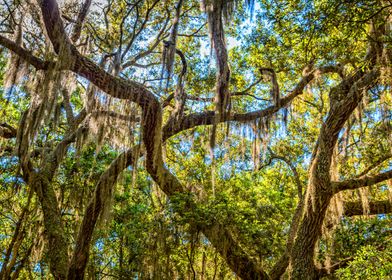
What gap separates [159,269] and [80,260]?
1650 millimetres

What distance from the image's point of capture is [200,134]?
902 centimetres

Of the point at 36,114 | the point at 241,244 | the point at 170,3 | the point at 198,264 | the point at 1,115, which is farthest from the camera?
the point at 198,264

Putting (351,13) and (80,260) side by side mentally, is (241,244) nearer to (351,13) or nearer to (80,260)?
(80,260)

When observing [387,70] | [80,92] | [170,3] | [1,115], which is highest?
[170,3]

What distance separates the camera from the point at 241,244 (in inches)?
268

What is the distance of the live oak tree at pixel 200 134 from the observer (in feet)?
15.0

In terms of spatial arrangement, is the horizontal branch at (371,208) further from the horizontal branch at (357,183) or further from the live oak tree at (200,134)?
the horizontal branch at (357,183)

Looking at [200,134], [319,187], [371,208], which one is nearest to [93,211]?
[319,187]

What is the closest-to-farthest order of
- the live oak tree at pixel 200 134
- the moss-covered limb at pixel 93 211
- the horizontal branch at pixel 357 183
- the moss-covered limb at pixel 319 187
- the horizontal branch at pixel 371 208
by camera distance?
the live oak tree at pixel 200 134 < the moss-covered limb at pixel 319 187 < the horizontal branch at pixel 357 183 < the moss-covered limb at pixel 93 211 < the horizontal branch at pixel 371 208

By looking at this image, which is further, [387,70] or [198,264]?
[198,264]

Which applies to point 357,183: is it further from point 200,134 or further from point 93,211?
point 200,134

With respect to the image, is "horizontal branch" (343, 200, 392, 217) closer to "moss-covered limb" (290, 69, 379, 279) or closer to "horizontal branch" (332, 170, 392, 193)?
"horizontal branch" (332, 170, 392, 193)

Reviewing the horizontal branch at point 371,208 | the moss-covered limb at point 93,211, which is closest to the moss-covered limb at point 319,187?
the horizontal branch at point 371,208

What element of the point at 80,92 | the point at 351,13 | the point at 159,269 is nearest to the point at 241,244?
the point at 159,269
